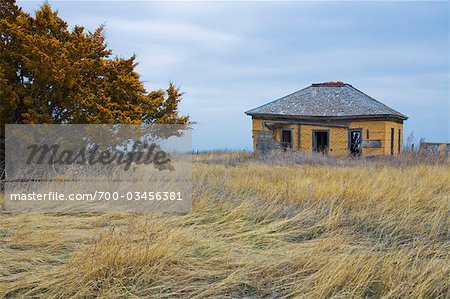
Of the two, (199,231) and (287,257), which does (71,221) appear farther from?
(287,257)

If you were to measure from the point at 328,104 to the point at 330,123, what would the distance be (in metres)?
1.24

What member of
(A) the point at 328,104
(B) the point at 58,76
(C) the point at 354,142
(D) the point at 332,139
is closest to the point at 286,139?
(D) the point at 332,139

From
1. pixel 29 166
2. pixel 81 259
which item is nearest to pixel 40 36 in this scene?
pixel 29 166

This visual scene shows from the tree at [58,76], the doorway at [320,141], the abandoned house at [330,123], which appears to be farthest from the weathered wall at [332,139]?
the tree at [58,76]

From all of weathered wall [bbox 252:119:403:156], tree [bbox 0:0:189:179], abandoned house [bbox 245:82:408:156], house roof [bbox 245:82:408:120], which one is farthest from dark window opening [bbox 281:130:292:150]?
tree [bbox 0:0:189:179]

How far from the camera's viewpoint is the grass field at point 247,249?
378 centimetres

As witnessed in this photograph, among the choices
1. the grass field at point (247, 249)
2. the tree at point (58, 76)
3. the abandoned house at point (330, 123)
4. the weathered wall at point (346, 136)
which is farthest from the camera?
the abandoned house at point (330, 123)

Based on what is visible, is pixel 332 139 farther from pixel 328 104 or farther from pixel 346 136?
pixel 328 104

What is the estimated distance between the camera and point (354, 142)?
886 inches

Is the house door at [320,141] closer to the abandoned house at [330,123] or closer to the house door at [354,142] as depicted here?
the abandoned house at [330,123]

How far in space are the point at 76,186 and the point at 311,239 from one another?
4.86 metres

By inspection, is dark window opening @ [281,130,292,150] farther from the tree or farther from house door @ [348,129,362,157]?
the tree

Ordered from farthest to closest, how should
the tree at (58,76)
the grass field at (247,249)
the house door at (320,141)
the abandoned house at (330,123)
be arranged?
the house door at (320,141)
the abandoned house at (330,123)
the tree at (58,76)
the grass field at (247,249)

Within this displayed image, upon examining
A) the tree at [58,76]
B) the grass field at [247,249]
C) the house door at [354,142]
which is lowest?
the grass field at [247,249]
